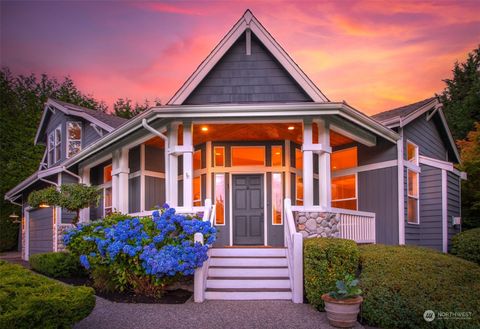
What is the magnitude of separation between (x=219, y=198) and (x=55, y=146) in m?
10.5

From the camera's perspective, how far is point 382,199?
12930mm

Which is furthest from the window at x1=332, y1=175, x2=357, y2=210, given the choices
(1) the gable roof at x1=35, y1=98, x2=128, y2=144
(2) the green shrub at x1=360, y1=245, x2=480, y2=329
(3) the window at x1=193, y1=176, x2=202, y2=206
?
(1) the gable roof at x1=35, y1=98, x2=128, y2=144

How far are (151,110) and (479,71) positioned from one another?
31.3 metres

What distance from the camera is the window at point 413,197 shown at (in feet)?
44.1

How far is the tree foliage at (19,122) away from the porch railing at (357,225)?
24422mm

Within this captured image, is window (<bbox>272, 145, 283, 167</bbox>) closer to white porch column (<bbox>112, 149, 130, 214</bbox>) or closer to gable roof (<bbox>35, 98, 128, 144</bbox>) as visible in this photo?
white porch column (<bbox>112, 149, 130, 214</bbox>)

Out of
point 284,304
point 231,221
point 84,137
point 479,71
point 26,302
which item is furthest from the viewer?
point 479,71

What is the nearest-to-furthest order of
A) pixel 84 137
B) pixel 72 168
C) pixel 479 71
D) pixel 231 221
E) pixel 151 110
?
pixel 151 110 < pixel 231 221 < pixel 72 168 < pixel 84 137 < pixel 479 71

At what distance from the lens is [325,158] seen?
34.7 feet

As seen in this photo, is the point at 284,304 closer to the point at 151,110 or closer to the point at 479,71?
the point at 151,110

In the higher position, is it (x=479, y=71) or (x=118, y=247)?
(x=479, y=71)

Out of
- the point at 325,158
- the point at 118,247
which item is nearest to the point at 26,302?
the point at 118,247

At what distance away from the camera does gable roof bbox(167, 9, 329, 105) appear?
10.7 meters

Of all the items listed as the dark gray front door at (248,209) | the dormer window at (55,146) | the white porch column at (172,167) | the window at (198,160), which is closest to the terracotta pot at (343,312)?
the white porch column at (172,167)
